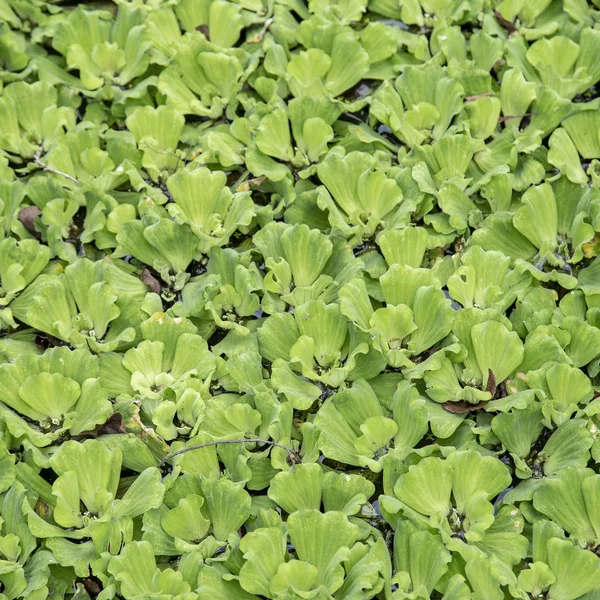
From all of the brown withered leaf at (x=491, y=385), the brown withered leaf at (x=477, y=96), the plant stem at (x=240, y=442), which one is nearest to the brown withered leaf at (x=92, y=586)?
the plant stem at (x=240, y=442)

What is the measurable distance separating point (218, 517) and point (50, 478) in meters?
0.43

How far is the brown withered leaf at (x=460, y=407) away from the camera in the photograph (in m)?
2.12

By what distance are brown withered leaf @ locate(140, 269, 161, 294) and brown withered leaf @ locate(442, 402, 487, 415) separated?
84cm

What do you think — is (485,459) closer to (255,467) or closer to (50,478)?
(255,467)

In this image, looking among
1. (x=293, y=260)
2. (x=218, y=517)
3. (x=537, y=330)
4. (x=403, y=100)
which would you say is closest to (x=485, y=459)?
(x=537, y=330)

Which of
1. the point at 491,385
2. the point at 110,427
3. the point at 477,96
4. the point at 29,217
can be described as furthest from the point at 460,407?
the point at 29,217

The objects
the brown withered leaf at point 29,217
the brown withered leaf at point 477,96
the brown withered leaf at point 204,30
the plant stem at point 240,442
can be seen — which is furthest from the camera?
the brown withered leaf at point 204,30

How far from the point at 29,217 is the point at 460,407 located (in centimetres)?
134

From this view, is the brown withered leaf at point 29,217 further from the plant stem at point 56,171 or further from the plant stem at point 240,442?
the plant stem at point 240,442

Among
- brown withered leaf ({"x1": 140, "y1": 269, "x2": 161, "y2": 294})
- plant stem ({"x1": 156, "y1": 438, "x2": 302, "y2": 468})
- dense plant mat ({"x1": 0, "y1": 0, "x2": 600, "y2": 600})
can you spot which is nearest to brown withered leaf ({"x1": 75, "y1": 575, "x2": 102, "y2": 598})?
dense plant mat ({"x1": 0, "y1": 0, "x2": 600, "y2": 600})

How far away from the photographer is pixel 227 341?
7.61 feet

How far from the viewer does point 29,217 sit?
8.48 ft

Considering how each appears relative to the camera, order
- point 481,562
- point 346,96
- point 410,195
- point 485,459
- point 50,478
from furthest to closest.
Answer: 1. point 346,96
2. point 410,195
3. point 50,478
4. point 485,459
5. point 481,562

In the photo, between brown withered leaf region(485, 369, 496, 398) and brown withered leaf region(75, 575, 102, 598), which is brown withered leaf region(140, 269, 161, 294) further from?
brown withered leaf region(485, 369, 496, 398)
